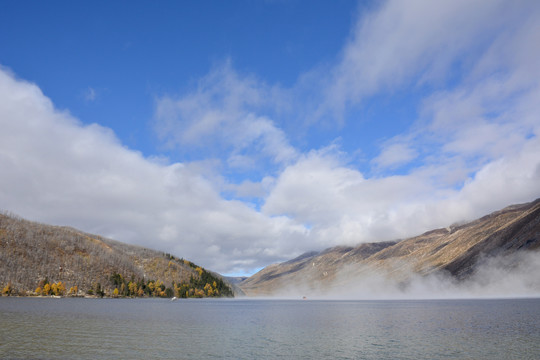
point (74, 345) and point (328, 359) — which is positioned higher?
point (74, 345)

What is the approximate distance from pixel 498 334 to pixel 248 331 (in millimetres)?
50503

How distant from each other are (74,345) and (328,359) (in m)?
37.0

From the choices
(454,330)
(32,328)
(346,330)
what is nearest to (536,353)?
(454,330)

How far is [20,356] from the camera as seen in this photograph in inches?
1742

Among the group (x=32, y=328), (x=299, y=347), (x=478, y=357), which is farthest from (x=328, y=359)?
(x=32, y=328)

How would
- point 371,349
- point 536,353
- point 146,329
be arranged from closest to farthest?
point 536,353 → point 371,349 → point 146,329

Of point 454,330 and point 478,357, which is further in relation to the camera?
point 454,330

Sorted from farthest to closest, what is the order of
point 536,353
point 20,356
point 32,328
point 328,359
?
1. point 32,328
2. point 536,353
3. point 328,359
4. point 20,356

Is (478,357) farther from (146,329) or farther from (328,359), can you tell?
(146,329)

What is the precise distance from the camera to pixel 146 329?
78.4m

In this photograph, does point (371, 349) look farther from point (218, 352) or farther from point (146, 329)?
point (146, 329)

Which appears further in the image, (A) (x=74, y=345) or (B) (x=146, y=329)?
(B) (x=146, y=329)

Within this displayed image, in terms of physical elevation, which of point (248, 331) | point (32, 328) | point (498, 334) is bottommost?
point (498, 334)

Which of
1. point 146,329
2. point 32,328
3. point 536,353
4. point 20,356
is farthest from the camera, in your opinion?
point 146,329
